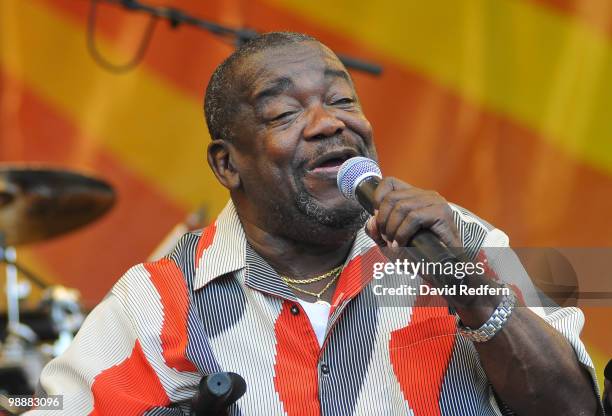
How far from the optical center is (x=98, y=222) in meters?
5.24

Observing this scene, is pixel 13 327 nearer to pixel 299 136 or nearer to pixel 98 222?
pixel 98 222

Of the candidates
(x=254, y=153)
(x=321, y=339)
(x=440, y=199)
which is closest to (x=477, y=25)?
(x=254, y=153)

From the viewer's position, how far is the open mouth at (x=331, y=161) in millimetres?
2521

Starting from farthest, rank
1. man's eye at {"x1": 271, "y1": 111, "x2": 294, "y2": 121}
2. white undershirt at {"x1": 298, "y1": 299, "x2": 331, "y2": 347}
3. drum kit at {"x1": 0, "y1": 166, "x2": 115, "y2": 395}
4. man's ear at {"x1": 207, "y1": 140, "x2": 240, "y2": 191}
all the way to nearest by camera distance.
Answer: drum kit at {"x1": 0, "y1": 166, "x2": 115, "y2": 395}, man's ear at {"x1": 207, "y1": 140, "x2": 240, "y2": 191}, man's eye at {"x1": 271, "y1": 111, "x2": 294, "y2": 121}, white undershirt at {"x1": 298, "y1": 299, "x2": 331, "y2": 347}

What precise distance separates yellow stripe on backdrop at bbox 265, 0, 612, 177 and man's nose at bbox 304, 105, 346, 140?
2026 millimetres

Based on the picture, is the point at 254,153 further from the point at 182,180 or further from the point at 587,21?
the point at 182,180

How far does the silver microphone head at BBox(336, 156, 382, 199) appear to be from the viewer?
212cm

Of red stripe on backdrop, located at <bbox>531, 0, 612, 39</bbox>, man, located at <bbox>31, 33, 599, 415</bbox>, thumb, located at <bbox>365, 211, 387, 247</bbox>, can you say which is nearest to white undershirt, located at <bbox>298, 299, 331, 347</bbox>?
man, located at <bbox>31, 33, 599, 415</bbox>

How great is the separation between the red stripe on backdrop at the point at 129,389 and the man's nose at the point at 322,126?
619 mm

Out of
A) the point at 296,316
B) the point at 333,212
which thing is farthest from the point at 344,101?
the point at 296,316

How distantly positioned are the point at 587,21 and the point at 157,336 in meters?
2.62

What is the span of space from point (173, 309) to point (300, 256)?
0.37m

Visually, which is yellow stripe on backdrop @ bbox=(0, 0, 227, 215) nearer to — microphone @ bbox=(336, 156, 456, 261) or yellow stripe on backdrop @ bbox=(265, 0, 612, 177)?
yellow stripe on backdrop @ bbox=(265, 0, 612, 177)

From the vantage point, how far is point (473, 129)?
4.64 metres
